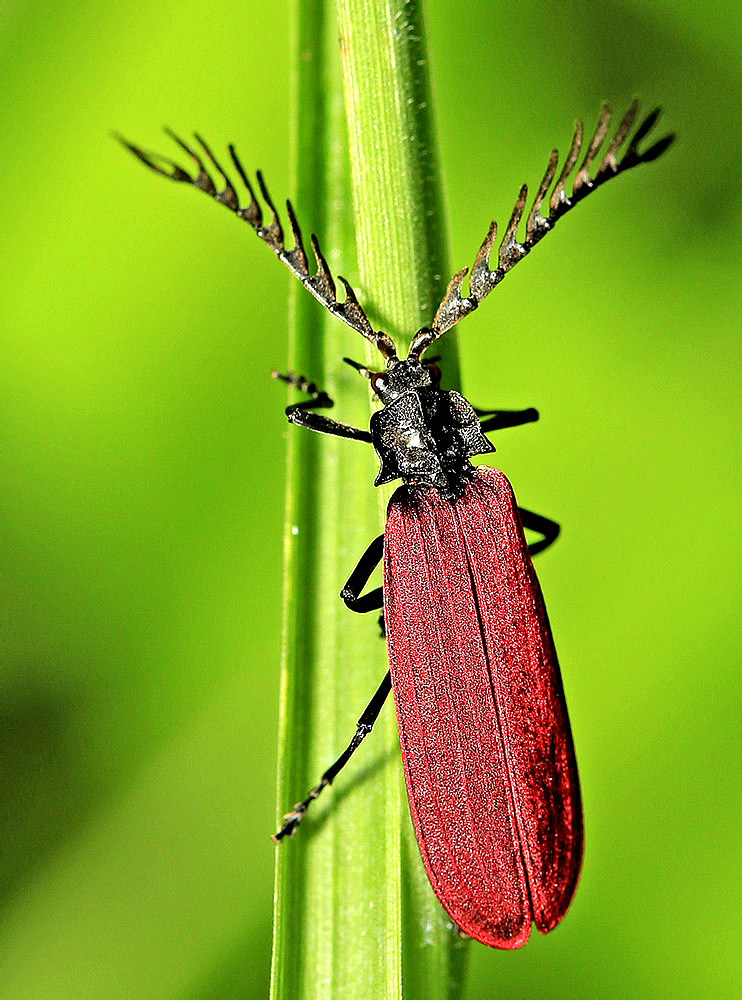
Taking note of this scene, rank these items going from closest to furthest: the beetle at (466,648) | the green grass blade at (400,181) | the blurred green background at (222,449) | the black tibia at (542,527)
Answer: the green grass blade at (400,181) < the beetle at (466,648) < the black tibia at (542,527) < the blurred green background at (222,449)

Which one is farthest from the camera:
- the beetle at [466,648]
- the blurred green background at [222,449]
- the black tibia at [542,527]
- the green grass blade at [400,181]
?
the blurred green background at [222,449]

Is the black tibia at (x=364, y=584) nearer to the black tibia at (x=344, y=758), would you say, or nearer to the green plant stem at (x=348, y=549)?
the green plant stem at (x=348, y=549)

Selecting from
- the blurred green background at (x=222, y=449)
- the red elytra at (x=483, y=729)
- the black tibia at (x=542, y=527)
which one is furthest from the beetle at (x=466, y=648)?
the blurred green background at (x=222, y=449)

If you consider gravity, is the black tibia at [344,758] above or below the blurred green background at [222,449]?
below

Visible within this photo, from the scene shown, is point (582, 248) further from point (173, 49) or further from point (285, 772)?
point (285, 772)

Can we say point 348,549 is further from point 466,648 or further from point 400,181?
point 400,181

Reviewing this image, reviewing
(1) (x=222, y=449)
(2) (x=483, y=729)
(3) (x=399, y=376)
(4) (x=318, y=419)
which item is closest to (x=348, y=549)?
(4) (x=318, y=419)
